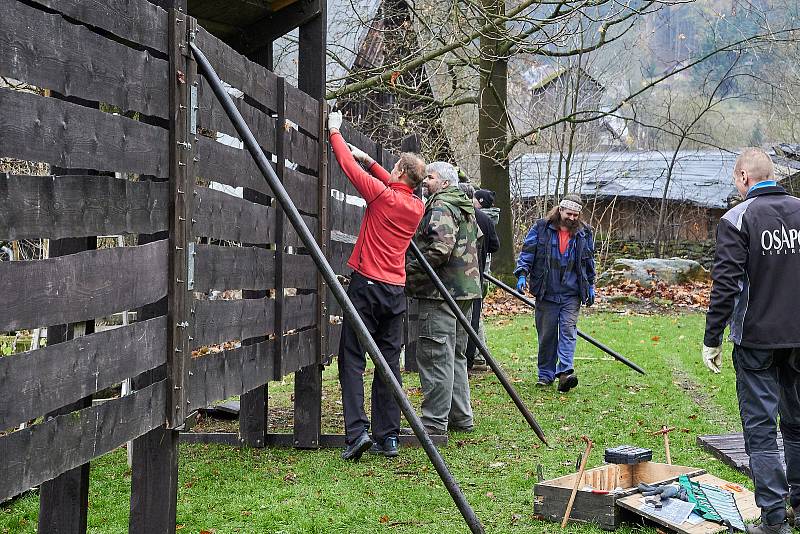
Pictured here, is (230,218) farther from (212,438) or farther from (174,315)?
(212,438)

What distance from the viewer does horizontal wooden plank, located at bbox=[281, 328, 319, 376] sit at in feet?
22.4

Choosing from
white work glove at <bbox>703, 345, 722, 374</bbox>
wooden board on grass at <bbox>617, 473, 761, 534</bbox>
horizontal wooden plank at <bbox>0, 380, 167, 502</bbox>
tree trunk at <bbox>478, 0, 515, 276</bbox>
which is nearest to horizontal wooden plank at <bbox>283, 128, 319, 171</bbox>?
horizontal wooden plank at <bbox>0, 380, 167, 502</bbox>

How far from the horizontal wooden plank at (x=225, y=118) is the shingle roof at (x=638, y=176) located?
77.7 ft

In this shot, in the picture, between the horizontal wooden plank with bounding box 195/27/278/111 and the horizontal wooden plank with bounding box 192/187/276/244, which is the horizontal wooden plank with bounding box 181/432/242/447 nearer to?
the horizontal wooden plank with bounding box 192/187/276/244

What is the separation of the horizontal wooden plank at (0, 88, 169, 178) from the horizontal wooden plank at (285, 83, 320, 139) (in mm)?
2435

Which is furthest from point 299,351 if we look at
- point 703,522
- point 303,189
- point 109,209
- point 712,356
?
point 109,209

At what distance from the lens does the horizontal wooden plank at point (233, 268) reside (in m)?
5.09

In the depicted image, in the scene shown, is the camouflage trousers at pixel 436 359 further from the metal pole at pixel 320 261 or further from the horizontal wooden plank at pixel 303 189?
the metal pole at pixel 320 261

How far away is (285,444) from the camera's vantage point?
798 cm

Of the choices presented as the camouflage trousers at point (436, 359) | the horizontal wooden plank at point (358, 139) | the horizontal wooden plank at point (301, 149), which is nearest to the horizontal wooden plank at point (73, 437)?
the horizontal wooden plank at point (301, 149)

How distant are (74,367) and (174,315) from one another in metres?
1.00

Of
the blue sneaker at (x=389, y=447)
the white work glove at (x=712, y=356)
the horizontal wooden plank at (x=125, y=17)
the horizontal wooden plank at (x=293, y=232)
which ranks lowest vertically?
the blue sneaker at (x=389, y=447)

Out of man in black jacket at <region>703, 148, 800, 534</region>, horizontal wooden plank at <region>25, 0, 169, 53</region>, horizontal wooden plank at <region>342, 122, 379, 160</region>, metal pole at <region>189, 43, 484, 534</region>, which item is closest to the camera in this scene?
horizontal wooden plank at <region>25, 0, 169, 53</region>

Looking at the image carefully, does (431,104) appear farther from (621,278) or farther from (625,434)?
(625,434)
